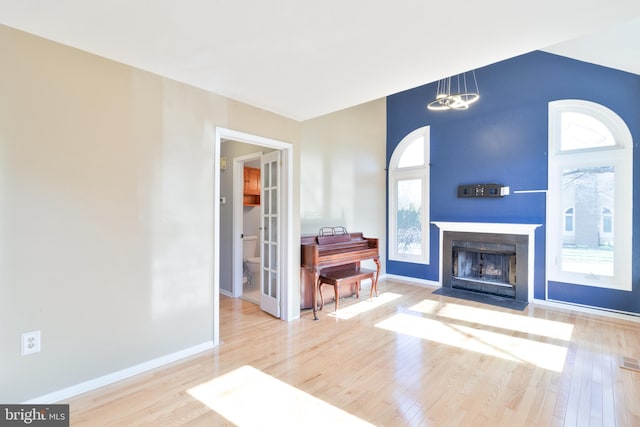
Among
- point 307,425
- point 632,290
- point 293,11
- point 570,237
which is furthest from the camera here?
point 570,237

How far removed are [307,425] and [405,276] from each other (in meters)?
4.08

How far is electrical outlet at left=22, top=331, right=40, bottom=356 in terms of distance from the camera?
1921mm

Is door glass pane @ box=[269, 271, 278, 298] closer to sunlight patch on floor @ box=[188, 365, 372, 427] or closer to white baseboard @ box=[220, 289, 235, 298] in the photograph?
white baseboard @ box=[220, 289, 235, 298]

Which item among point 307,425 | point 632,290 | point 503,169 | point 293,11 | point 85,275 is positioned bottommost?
point 307,425

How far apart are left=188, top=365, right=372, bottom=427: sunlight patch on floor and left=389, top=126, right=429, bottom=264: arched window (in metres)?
3.78

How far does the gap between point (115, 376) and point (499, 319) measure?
12.7 ft

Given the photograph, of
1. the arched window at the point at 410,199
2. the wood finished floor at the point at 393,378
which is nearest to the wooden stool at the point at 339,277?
the wood finished floor at the point at 393,378

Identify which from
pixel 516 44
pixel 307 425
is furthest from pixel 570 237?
pixel 307 425

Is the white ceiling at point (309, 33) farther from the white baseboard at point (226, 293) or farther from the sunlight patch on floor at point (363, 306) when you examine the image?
the white baseboard at point (226, 293)

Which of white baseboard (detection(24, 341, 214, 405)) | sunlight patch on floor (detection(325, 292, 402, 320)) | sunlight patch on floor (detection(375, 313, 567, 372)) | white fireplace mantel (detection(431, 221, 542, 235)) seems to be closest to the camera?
white baseboard (detection(24, 341, 214, 405))

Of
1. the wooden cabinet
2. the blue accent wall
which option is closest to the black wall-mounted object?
the blue accent wall

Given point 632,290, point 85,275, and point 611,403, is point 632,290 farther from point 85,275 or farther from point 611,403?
point 85,275

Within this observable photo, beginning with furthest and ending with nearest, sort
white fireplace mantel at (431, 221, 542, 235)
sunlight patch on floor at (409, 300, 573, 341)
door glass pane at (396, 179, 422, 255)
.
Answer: door glass pane at (396, 179, 422, 255), white fireplace mantel at (431, 221, 542, 235), sunlight patch on floor at (409, 300, 573, 341)

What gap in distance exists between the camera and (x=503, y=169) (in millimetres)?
4531
